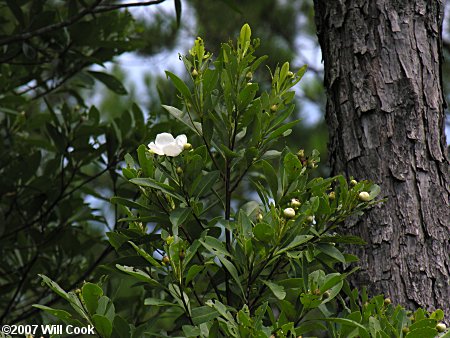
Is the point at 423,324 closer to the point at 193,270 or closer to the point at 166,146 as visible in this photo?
the point at 193,270

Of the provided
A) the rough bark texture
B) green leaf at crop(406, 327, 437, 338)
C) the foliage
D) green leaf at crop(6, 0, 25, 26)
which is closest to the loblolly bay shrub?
green leaf at crop(406, 327, 437, 338)

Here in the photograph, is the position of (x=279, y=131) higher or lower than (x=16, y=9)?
lower

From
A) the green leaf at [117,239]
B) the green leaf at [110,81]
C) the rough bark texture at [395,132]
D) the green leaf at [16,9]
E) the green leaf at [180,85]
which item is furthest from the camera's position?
the green leaf at [110,81]

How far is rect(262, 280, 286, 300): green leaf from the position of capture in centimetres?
126

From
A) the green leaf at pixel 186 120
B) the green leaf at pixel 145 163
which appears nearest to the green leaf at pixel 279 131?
the green leaf at pixel 186 120

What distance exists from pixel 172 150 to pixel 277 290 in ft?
1.03

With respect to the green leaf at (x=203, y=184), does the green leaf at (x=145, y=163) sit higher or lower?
higher

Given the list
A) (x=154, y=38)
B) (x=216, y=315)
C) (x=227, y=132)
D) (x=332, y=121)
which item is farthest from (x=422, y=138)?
(x=154, y=38)

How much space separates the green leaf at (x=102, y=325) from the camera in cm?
127

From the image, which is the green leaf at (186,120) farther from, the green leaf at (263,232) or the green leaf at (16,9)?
the green leaf at (16,9)

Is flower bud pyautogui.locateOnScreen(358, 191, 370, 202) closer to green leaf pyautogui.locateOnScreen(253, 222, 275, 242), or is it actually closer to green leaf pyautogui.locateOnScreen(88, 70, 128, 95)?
green leaf pyautogui.locateOnScreen(253, 222, 275, 242)

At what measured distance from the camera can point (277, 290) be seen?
129cm

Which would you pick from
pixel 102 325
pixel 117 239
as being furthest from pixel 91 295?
pixel 117 239

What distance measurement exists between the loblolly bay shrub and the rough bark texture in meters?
0.18
